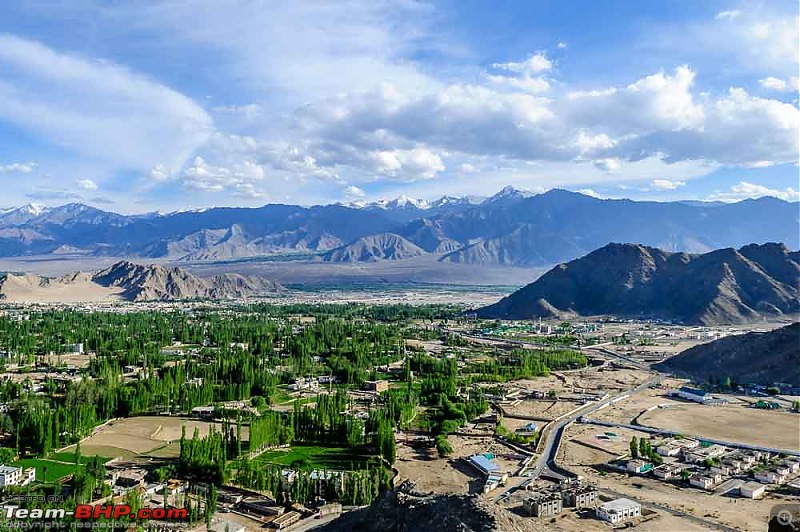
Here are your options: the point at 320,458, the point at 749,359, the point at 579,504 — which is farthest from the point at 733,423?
the point at 320,458

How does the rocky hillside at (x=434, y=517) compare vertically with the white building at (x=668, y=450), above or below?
above

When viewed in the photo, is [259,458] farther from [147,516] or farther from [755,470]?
[755,470]

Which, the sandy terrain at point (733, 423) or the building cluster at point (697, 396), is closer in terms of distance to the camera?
the sandy terrain at point (733, 423)

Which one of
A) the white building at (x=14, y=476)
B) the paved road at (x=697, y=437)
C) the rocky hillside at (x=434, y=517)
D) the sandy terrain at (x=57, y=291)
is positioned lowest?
the paved road at (x=697, y=437)

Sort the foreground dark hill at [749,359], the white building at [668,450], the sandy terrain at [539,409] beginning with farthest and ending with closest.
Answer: the foreground dark hill at [749,359] < the sandy terrain at [539,409] < the white building at [668,450]

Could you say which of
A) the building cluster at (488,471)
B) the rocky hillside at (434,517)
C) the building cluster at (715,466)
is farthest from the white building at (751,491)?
the rocky hillside at (434,517)

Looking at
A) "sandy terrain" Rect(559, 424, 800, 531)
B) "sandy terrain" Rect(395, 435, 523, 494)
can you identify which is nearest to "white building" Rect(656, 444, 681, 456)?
"sandy terrain" Rect(559, 424, 800, 531)

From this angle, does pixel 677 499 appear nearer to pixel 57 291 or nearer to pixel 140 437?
pixel 140 437

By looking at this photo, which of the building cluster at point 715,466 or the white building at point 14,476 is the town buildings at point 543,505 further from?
the white building at point 14,476

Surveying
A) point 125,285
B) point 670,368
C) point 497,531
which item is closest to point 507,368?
point 670,368
